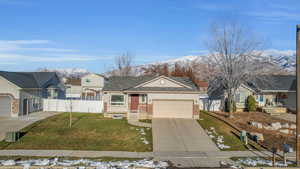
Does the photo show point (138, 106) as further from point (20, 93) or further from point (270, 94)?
point (270, 94)

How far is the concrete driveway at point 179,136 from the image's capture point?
1528cm

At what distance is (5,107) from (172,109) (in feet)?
59.4

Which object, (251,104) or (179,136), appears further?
(251,104)

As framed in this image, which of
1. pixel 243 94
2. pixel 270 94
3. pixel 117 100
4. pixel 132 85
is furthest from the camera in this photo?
pixel 270 94

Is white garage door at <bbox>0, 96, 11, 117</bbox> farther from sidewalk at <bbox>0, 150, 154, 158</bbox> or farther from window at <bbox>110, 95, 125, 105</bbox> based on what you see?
sidewalk at <bbox>0, 150, 154, 158</bbox>

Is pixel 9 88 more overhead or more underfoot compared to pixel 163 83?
more underfoot

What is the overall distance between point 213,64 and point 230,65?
2133 millimetres

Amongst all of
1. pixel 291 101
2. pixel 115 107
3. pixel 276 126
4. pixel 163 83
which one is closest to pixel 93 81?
pixel 115 107

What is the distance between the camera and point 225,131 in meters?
19.5

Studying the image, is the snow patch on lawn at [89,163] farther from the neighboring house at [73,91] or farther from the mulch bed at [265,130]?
the neighboring house at [73,91]

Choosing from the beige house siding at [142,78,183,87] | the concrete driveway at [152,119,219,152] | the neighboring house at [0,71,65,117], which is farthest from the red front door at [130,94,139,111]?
the neighboring house at [0,71,65,117]

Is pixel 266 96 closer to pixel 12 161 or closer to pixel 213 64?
pixel 213 64

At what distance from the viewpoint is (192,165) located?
11906 mm

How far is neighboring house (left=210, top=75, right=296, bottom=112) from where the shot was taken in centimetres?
3050
